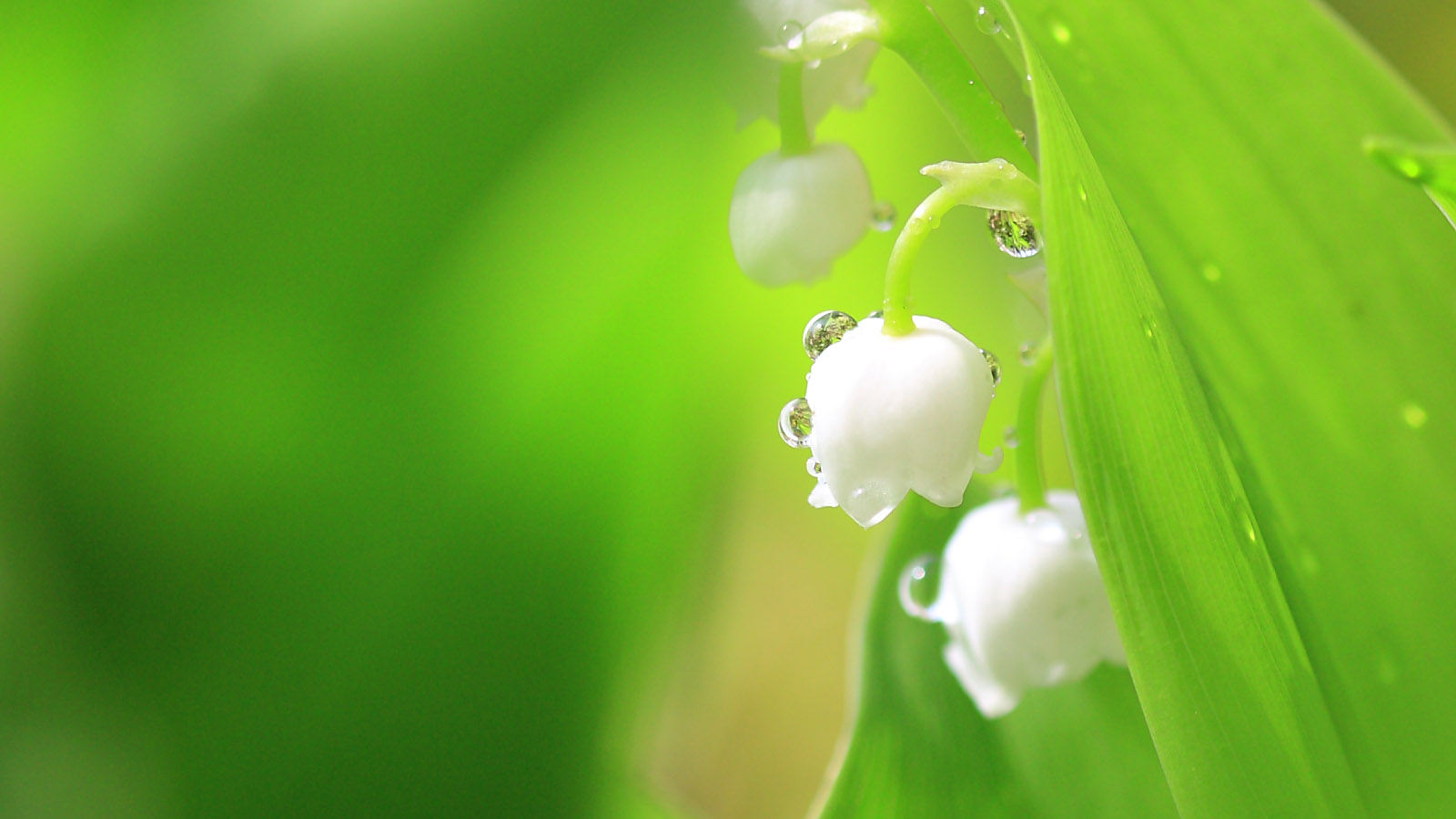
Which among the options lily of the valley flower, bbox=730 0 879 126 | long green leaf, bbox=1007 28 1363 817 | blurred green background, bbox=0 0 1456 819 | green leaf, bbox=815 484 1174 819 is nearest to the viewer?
long green leaf, bbox=1007 28 1363 817

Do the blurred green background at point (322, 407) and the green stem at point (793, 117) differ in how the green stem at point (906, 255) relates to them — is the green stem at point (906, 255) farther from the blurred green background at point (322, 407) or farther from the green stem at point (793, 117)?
the blurred green background at point (322, 407)

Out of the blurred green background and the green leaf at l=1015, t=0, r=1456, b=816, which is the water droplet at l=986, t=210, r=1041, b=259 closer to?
the green leaf at l=1015, t=0, r=1456, b=816

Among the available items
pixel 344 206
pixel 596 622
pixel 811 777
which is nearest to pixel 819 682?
pixel 811 777

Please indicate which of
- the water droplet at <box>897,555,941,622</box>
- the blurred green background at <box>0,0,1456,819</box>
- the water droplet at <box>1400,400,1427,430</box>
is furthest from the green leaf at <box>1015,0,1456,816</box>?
the blurred green background at <box>0,0,1456,819</box>

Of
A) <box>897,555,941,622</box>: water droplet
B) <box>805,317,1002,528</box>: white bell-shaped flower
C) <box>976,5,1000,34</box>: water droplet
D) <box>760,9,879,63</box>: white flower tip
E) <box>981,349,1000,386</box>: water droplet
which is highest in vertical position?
<box>760,9,879,63</box>: white flower tip

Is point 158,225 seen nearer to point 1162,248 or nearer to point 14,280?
point 14,280

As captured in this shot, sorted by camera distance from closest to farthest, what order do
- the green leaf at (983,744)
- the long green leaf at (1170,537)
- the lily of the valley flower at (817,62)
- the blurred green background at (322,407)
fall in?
the long green leaf at (1170,537), the lily of the valley flower at (817,62), the green leaf at (983,744), the blurred green background at (322,407)

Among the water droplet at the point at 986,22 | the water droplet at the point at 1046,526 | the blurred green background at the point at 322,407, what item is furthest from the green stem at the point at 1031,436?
the blurred green background at the point at 322,407
